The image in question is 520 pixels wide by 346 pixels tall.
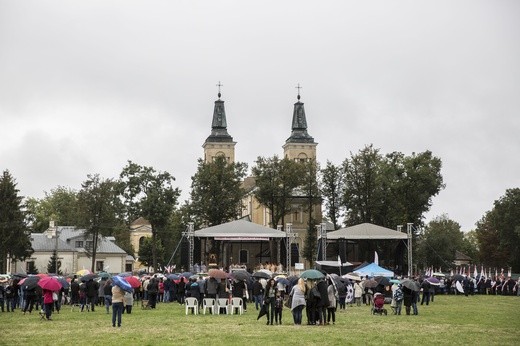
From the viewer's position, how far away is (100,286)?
109ft

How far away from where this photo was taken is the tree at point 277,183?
77.1 metres

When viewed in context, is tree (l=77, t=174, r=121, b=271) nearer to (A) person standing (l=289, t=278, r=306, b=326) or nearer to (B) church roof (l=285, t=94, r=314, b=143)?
(B) church roof (l=285, t=94, r=314, b=143)

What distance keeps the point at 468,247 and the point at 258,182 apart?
52.2 metres

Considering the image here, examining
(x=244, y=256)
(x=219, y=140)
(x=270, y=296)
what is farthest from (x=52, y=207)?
(x=270, y=296)

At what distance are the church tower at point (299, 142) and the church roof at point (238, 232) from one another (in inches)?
2223

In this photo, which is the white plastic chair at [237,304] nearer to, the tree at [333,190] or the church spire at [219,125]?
the tree at [333,190]

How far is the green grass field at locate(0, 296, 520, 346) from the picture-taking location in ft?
58.4

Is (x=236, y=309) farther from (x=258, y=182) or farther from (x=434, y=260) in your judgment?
(x=434, y=260)

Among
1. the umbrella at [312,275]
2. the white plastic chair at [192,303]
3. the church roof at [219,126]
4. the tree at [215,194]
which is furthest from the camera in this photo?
the church roof at [219,126]

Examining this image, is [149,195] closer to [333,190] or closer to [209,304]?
[333,190]

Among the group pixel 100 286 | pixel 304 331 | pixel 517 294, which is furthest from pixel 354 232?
pixel 304 331

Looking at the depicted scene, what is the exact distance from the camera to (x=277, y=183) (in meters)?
77.1

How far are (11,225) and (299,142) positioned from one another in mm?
46474

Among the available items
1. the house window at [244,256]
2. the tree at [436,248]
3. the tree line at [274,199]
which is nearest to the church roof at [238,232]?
the tree line at [274,199]
